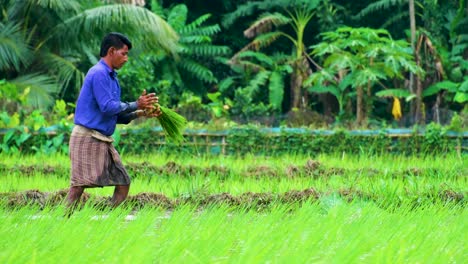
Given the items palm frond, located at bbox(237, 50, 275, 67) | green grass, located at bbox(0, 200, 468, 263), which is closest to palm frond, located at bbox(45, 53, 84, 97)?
Result: palm frond, located at bbox(237, 50, 275, 67)

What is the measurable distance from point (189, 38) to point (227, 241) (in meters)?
15.9

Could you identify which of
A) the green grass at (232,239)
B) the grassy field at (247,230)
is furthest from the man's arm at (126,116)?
the green grass at (232,239)

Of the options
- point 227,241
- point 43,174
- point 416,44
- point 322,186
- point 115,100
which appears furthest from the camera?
point 416,44

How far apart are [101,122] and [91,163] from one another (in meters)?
0.26

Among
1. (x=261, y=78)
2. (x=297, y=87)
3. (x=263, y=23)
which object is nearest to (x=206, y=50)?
(x=263, y=23)

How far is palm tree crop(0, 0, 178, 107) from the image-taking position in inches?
563

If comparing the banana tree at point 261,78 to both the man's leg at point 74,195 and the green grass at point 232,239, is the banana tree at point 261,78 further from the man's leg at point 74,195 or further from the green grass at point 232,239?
the green grass at point 232,239

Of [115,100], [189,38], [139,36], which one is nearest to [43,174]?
[115,100]

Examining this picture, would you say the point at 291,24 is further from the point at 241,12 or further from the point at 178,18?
the point at 178,18

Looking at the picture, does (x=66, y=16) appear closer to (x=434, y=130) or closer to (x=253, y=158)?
(x=253, y=158)

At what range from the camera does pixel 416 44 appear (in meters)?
16.3

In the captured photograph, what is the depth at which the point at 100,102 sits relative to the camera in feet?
17.9

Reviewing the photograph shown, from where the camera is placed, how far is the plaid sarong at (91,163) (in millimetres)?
5520

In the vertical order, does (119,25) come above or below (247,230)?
above
